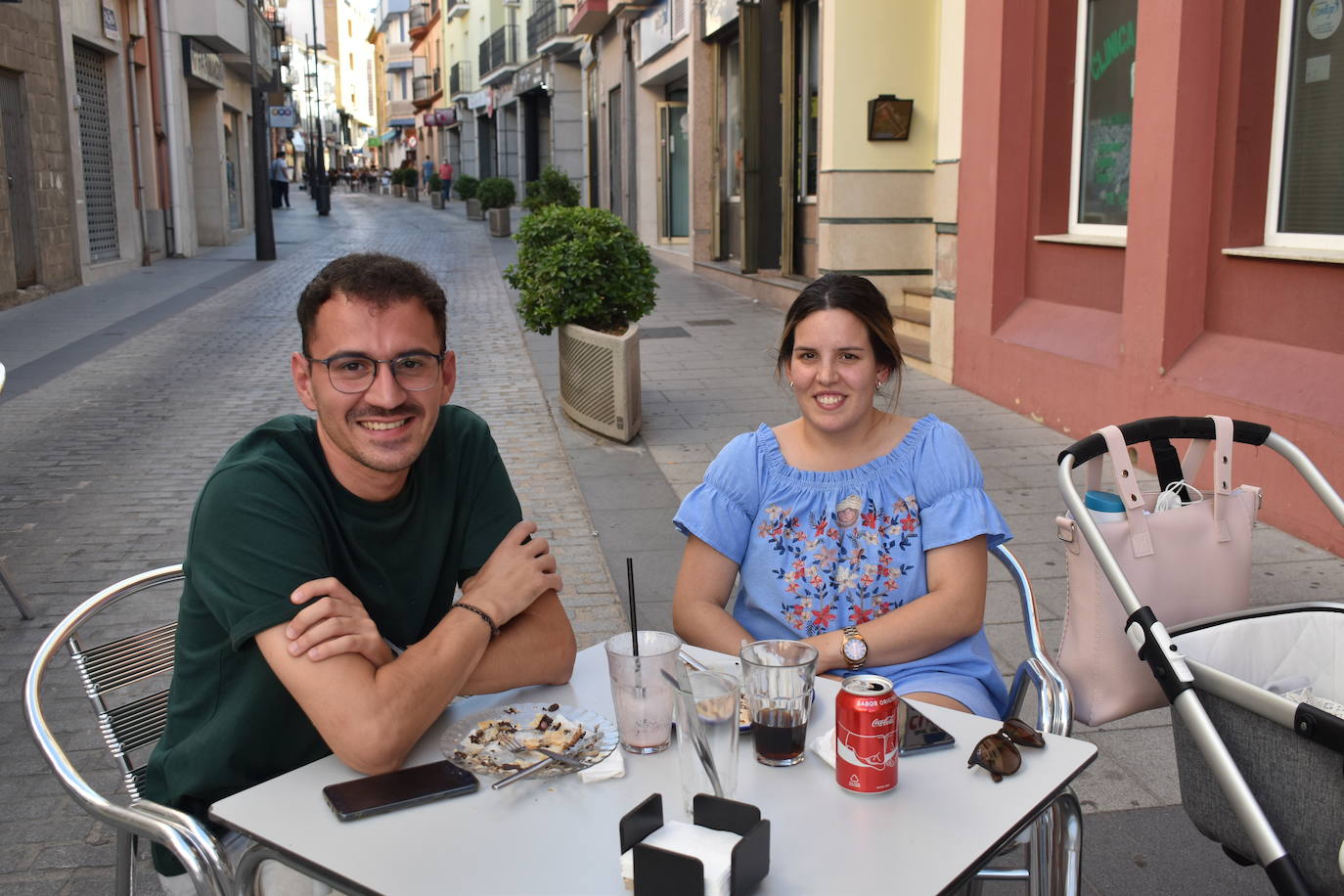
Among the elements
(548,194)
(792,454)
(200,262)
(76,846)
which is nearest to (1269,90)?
(792,454)

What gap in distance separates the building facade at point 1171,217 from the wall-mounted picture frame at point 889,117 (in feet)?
8.81

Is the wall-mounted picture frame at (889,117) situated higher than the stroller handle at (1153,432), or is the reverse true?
the wall-mounted picture frame at (889,117)

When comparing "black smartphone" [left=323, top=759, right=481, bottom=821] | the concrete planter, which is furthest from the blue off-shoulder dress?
the concrete planter

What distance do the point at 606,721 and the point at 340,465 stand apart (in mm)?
702

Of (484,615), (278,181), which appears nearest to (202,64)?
(278,181)

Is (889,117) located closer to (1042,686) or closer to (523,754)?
(1042,686)

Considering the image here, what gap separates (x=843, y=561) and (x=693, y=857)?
1.36 metres

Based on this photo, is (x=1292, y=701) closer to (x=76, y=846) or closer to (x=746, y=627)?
(x=746, y=627)

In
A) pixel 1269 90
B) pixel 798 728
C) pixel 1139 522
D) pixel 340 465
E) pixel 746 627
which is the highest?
pixel 1269 90

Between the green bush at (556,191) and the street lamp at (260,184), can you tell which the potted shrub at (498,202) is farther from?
the street lamp at (260,184)

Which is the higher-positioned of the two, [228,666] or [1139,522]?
[1139,522]

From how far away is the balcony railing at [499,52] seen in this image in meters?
41.7

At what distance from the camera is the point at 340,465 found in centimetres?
232

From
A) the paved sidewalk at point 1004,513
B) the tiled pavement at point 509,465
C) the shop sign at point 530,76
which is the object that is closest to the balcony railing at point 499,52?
the shop sign at point 530,76
